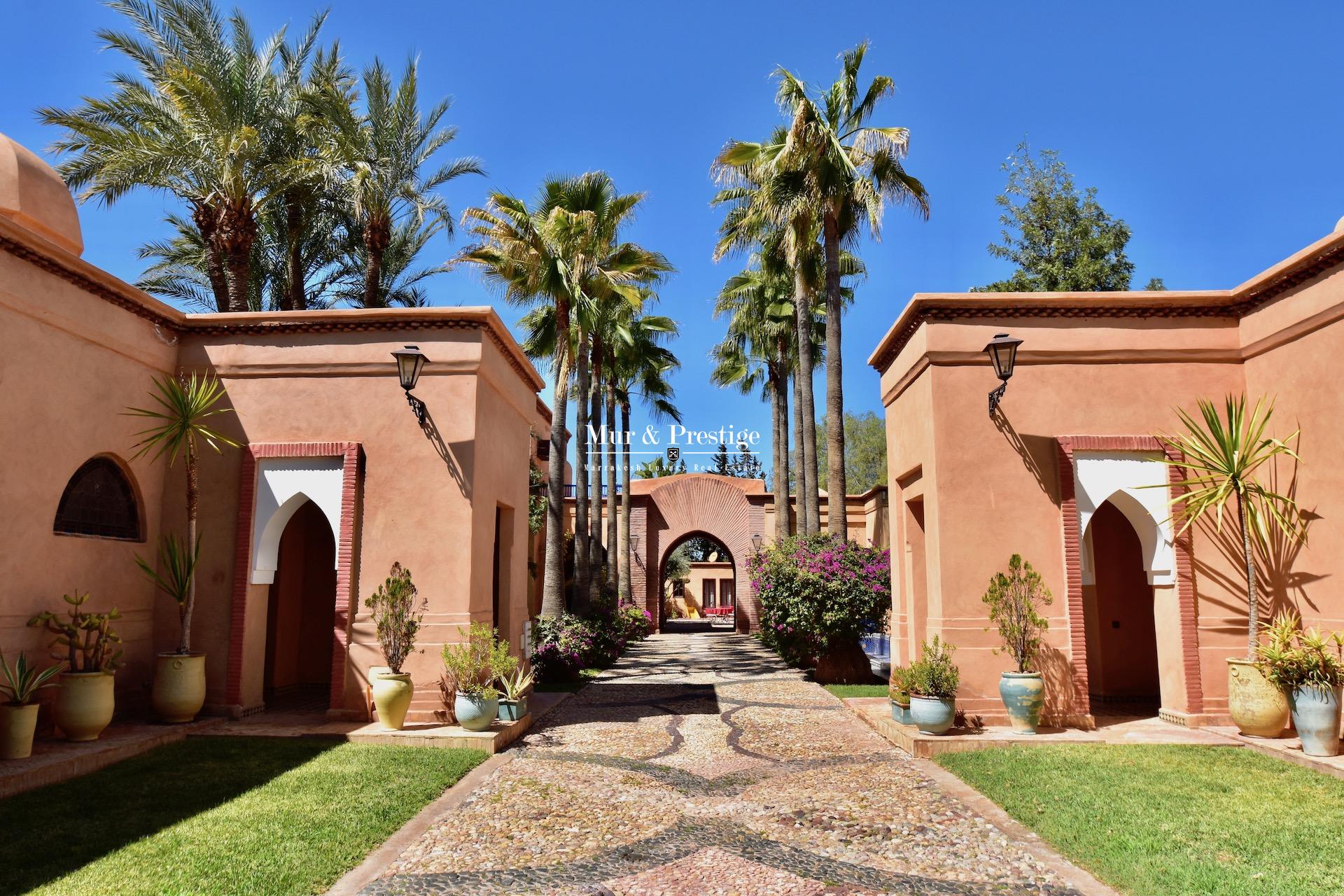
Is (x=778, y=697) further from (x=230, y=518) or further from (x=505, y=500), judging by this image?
(x=230, y=518)

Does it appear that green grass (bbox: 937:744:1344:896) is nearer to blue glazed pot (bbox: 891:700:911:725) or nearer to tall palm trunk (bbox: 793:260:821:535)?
blue glazed pot (bbox: 891:700:911:725)

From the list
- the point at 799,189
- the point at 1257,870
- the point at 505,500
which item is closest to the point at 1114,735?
the point at 1257,870

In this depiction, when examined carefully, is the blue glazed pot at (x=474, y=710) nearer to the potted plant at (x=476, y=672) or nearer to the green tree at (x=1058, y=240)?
the potted plant at (x=476, y=672)

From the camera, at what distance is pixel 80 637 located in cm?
878

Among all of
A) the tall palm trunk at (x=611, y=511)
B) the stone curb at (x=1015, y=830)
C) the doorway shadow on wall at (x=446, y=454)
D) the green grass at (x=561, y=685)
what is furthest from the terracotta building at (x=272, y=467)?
the tall palm trunk at (x=611, y=511)

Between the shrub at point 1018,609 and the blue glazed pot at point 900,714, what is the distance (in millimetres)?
1156

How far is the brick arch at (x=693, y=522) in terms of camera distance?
95.7 ft

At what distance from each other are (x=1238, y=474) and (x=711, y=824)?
645 centimetres

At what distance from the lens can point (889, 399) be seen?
477 inches

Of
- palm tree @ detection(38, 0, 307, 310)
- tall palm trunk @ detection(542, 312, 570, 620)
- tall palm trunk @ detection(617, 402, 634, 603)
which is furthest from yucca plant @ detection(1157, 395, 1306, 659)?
tall palm trunk @ detection(617, 402, 634, 603)

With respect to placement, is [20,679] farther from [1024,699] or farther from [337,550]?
[1024,699]

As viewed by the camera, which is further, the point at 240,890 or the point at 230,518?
the point at 230,518

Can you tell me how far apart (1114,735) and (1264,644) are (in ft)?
5.99

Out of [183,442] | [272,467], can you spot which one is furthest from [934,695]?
[183,442]
